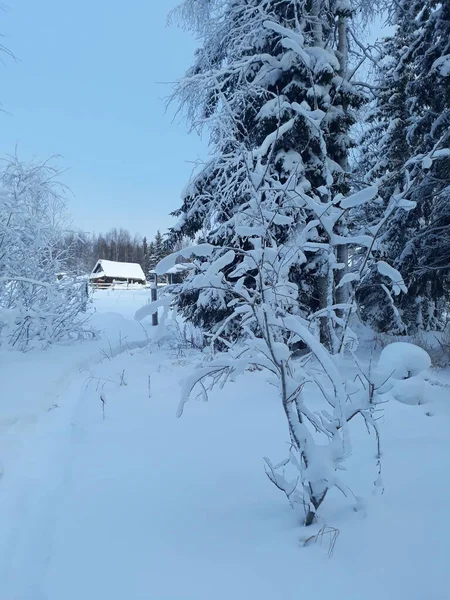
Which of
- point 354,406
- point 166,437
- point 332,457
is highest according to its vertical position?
point 354,406

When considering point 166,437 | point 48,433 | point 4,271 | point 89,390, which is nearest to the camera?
point 166,437

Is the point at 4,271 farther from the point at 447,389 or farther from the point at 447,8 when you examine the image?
the point at 447,8

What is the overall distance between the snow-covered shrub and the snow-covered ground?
3.94 meters

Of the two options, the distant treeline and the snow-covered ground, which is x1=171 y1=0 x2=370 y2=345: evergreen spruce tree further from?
the snow-covered ground

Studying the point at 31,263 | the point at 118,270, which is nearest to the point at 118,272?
the point at 118,270

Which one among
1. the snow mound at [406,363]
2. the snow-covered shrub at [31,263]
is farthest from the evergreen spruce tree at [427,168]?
the snow-covered shrub at [31,263]

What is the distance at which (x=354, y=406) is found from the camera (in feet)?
4.71

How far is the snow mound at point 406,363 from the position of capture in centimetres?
132

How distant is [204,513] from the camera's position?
5.23 ft

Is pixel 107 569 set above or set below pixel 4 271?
below

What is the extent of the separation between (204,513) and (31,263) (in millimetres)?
7522

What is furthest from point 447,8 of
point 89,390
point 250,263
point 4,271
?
point 4,271

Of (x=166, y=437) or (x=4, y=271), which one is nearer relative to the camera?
(x=166, y=437)

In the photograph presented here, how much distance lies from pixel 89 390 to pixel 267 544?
323 cm
